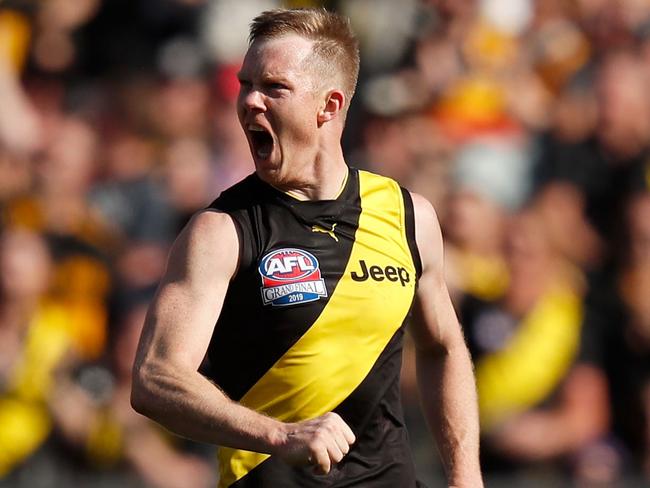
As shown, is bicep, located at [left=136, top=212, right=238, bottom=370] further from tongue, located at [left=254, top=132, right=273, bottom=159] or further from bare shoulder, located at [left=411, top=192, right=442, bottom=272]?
bare shoulder, located at [left=411, top=192, right=442, bottom=272]

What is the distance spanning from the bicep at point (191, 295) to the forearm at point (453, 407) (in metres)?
1.01

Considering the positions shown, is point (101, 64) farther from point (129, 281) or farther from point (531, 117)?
point (531, 117)

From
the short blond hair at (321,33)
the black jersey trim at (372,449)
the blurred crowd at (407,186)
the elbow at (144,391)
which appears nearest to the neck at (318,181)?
the short blond hair at (321,33)

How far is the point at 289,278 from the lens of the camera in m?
4.60

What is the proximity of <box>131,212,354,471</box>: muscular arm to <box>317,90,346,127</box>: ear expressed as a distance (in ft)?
1.77

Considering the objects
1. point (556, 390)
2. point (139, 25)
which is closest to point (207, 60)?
point (139, 25)

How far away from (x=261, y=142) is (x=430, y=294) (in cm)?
87

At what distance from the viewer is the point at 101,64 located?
11.0 meters

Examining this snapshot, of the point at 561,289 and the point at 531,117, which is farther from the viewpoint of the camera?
the point at 531,117

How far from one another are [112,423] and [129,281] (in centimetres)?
101

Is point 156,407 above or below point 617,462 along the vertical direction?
above

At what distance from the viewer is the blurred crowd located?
28.8ft

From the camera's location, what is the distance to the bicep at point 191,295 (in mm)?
4328

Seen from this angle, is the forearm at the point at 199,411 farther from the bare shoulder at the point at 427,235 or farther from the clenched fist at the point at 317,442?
the bare shoulder at the point at 427,235
